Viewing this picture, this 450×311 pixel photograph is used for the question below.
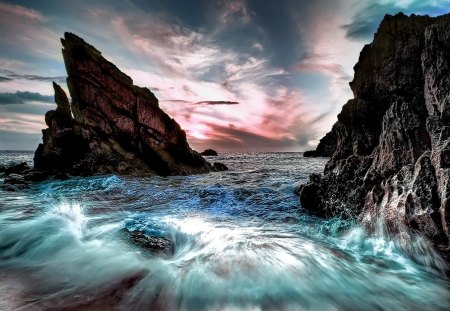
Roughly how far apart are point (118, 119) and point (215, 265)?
70.6 feet

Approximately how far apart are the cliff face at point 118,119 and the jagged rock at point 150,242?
16253mm

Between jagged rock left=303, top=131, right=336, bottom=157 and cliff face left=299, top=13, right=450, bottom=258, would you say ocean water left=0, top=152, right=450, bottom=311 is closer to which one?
cliff face left=299, top=13, right=450, bottom=258

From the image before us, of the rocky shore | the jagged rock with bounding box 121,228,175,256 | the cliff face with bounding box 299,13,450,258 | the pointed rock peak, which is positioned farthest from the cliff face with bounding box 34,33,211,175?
the cliff face with bounding box 299,13,450,258

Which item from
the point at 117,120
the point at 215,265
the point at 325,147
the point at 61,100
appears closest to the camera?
the point at 215,265

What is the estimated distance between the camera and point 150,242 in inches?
204

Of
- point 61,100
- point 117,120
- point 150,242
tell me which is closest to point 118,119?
point 117,120

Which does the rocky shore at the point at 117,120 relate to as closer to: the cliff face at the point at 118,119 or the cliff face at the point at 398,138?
the cliff face at the point at 118,119

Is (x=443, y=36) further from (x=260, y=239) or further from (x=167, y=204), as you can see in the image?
(x=167, y=204)

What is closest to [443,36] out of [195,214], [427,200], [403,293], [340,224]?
[427,200]

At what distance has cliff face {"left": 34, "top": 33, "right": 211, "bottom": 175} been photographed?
74.2ft

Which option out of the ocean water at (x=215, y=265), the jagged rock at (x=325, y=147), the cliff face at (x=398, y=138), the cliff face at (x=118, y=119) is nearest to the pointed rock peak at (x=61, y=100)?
the cliff face at (x=118, y=119)

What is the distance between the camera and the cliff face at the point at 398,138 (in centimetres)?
Result: 459

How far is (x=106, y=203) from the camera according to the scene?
920cm

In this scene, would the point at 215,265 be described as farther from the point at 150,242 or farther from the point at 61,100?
the point at 61,100
